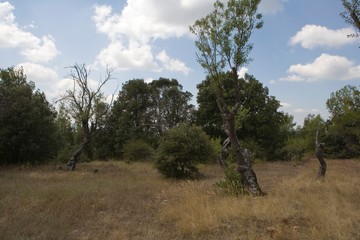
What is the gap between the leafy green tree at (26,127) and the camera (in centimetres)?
2483

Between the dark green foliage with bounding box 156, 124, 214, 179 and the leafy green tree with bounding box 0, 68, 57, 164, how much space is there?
11.8 m

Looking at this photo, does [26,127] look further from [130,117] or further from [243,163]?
[243,163]

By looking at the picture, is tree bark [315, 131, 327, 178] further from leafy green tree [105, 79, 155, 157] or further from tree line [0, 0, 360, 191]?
leafy green tree [105, 79, 155, 157]

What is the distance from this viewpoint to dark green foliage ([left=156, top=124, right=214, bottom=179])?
1872 cm

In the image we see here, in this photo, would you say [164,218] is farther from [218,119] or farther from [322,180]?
[218,119]

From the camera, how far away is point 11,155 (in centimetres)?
2636

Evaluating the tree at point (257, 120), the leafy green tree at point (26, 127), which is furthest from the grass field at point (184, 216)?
the tree at point (257, 120)

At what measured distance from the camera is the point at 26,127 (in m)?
25.8

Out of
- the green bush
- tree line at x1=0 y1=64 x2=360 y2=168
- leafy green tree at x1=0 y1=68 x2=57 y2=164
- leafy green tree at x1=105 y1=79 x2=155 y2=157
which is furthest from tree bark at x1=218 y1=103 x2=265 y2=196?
leafy green tree at x1=105 y1=79 x2=155 y2=157

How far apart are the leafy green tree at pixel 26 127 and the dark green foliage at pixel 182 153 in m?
11.8

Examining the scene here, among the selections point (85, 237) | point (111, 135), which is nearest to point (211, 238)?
point (85, 237)

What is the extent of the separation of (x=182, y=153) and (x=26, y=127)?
13790 millimetres

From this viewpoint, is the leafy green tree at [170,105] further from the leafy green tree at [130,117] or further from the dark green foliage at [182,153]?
the dark green foliage at [182,153]

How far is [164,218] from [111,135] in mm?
34016
